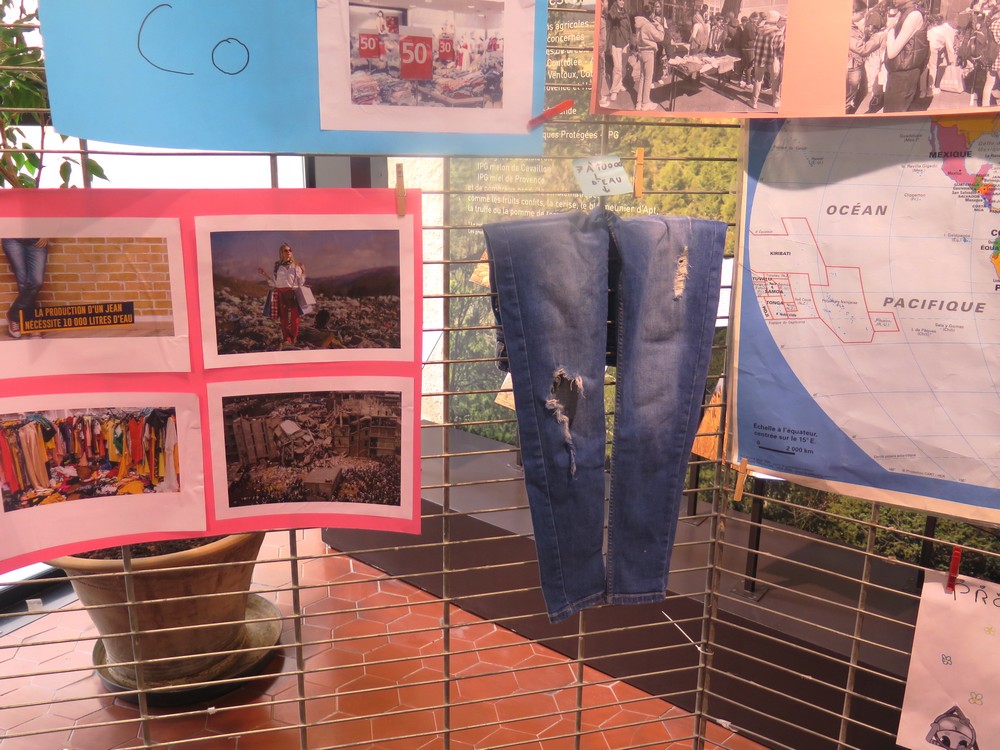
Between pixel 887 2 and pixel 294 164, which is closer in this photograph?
pixel 887 2

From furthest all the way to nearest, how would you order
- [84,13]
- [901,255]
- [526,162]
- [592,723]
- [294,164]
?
[294,164] < [526,162] < [592,723] < [901,255] < [84,13]

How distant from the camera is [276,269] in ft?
4.36

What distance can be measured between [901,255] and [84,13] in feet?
4.40

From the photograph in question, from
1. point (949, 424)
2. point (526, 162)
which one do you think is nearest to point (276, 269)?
point (949, 424)

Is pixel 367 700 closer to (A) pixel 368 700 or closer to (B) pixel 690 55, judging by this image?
(A) pixel 368 700

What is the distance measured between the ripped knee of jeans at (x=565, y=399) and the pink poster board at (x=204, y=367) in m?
0.24

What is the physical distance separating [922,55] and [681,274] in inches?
19.8

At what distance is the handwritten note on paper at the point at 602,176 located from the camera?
1.40m

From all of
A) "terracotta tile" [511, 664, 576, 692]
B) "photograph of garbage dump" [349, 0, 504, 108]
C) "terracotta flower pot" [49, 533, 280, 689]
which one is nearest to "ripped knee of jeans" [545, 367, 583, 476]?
"photograph of garbage dump" [349, 0, 504, 108]

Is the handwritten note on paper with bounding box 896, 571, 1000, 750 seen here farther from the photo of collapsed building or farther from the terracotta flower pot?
the terracotta flower pot

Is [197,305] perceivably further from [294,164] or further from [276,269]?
[294,164]

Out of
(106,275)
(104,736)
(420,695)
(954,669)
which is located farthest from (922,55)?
(104,736)

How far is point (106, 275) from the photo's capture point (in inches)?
50.1

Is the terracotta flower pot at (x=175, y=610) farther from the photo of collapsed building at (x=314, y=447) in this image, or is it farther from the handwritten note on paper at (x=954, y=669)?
the handwritten note on paper at (x=954, y=669)
